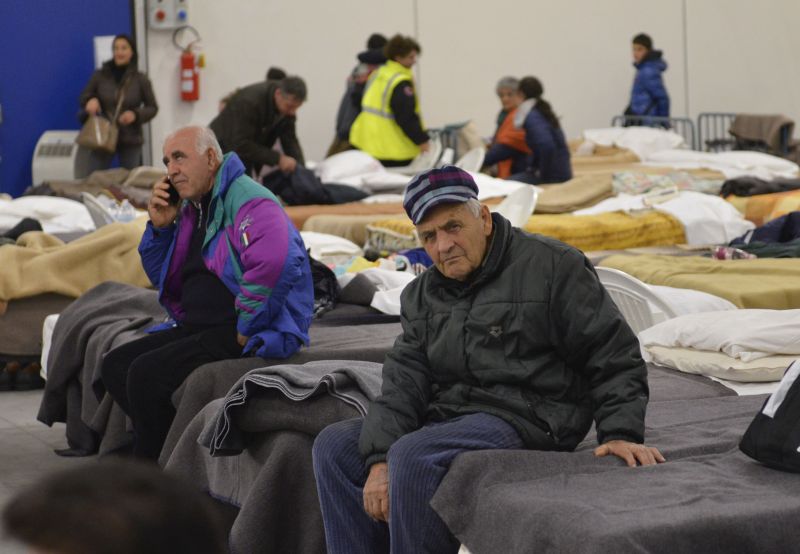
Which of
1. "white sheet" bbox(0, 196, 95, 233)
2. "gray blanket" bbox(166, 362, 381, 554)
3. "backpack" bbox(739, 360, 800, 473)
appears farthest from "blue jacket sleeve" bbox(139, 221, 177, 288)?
"white sheet" bbox(0, 196, 95, 233)

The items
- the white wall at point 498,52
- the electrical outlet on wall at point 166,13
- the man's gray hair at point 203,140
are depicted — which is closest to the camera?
the man's gray hair at point 203,140

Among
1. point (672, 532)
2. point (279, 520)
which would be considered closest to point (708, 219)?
point (279, 520)

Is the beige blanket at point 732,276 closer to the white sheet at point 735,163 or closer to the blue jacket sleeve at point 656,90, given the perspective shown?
the white sheet at point 735,163

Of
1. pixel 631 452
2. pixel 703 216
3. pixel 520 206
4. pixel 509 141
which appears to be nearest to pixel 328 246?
pixel 520 206

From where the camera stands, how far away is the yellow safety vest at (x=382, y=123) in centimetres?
999

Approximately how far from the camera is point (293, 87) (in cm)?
719

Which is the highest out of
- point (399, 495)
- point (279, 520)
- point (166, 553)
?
point (166, 553)

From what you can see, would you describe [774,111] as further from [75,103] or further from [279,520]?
[279,520]

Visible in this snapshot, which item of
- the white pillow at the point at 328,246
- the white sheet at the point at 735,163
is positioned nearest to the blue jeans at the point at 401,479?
the white pillow at the point at 328,246

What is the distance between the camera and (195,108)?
12.2 meters

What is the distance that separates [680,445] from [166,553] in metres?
2.18

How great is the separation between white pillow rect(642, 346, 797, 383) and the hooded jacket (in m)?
9.21

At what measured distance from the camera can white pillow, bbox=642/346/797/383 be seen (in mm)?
3717

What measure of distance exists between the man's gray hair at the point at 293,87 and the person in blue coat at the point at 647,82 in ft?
20.5
